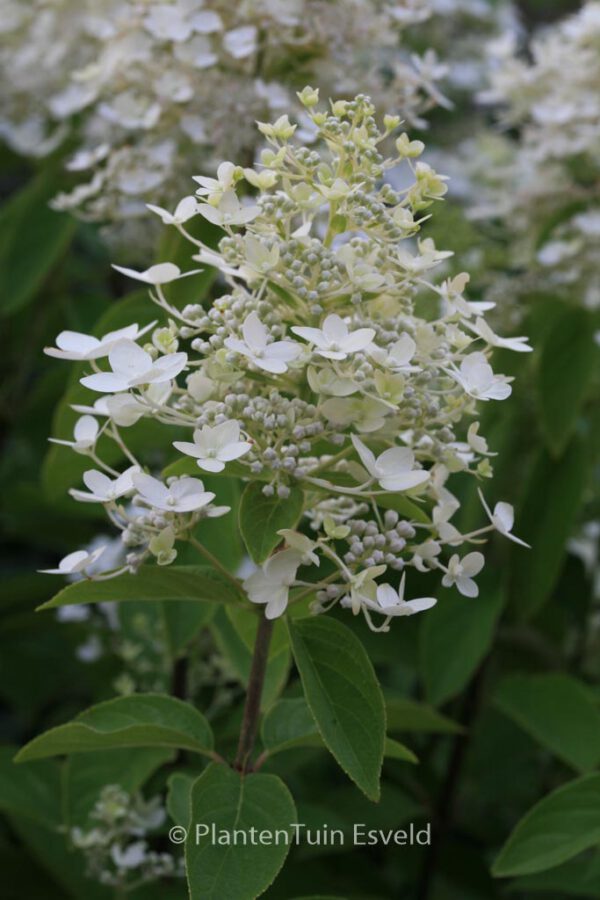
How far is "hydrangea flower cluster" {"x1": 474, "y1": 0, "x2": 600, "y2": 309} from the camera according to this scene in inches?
58.1

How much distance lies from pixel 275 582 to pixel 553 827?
350 millimetres

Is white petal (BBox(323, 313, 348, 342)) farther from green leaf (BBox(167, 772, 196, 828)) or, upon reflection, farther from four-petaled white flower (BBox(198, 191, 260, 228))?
green leaf (BBox(167, 772, 196, 828))

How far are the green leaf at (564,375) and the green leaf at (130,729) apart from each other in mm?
623

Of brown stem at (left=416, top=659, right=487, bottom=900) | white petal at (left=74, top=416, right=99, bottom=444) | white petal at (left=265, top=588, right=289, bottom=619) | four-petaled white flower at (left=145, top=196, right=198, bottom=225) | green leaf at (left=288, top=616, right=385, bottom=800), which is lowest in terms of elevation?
brown stem at (left=416, top=659, right=487, bottom=900)

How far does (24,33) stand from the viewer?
1.83 meters

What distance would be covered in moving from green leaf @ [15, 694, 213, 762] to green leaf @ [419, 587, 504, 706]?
1.47ft

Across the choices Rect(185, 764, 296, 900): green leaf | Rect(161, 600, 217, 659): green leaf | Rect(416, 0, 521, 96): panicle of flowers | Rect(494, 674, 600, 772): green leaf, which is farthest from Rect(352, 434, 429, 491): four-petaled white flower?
Rect(416, 0, 521, 96): panicle of flowers

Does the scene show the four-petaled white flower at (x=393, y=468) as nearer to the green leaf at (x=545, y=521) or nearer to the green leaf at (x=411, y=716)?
the green leaf at (x=411, y=716)

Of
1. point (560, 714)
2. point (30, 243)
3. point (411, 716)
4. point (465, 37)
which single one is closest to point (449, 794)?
point (560, 714)

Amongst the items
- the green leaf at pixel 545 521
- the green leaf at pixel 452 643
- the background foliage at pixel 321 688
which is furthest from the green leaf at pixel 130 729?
the green leaf at pixel 545 521

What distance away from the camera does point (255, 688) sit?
77 cm

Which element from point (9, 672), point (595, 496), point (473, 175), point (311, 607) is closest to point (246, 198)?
point (311, 607)

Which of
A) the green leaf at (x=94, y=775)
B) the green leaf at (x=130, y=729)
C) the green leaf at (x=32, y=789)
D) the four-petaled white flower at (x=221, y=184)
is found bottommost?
the green leaf at (x=32, y=789)

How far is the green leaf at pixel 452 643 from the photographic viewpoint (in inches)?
47.7
